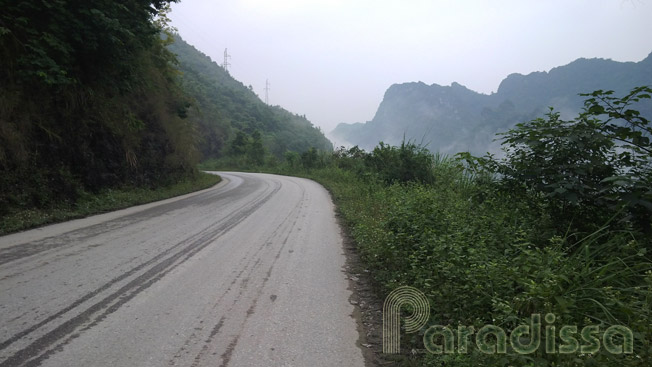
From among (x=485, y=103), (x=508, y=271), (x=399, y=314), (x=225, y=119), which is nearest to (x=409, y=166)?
(x=399, y=314)

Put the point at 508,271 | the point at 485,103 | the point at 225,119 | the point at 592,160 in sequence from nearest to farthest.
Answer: the point at 508,271
the point at 592,160
the point at 225,119
the point at 485,103

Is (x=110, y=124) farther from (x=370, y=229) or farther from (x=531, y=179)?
(x=531, y=179)

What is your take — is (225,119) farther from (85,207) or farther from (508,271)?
(508,271)

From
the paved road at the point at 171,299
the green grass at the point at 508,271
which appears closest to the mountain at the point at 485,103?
the green grass at the point at 508,271

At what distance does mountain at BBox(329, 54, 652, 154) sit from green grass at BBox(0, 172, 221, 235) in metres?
15.0

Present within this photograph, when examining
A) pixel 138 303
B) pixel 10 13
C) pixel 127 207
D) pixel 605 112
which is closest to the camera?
pixel 138 303

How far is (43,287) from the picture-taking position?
4.05 meters

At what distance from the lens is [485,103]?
106000mm

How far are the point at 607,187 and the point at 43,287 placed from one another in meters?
6.85

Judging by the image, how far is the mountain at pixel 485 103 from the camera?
47.0m

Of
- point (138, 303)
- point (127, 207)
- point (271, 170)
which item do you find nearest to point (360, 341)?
point (138, 303)

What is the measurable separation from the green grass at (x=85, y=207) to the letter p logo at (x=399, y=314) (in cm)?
734

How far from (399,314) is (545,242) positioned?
2.57m

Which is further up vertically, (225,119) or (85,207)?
(225,119)
